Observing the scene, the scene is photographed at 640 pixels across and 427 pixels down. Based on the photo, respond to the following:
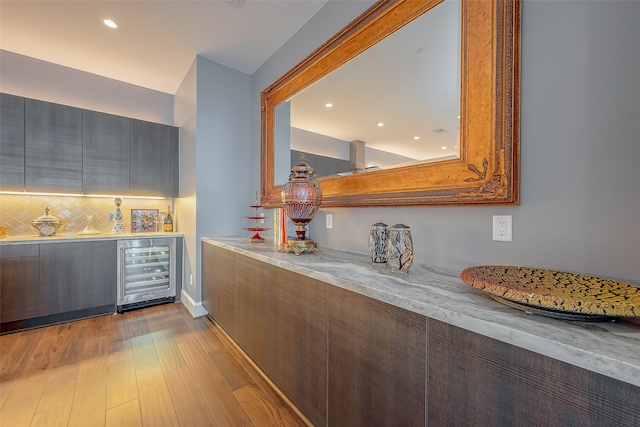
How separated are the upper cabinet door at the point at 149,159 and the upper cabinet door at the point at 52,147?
0.49 metres

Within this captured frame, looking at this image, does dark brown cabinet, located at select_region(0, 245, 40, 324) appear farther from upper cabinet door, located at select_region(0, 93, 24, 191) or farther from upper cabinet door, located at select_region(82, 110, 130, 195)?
upper cabinet door, located at select_region(82, 110, 130, 195)

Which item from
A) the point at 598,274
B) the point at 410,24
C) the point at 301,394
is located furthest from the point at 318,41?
the point at 301,394

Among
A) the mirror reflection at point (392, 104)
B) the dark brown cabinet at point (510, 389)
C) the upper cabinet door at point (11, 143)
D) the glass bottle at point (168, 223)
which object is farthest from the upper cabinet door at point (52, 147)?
the dark brown cabinet at point (510, 389)

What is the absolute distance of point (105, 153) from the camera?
3027 mm

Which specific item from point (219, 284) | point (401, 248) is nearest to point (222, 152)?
point (219, 284)

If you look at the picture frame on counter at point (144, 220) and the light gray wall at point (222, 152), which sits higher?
the light gray wall at point (222, 152)

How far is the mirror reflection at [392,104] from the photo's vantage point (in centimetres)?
132

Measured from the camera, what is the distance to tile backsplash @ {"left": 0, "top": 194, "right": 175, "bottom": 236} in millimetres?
2818

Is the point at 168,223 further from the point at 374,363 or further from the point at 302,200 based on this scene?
the point at 374,363

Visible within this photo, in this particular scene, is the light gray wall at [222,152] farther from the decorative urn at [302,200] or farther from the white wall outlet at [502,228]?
the white wall outlet at [502,228]

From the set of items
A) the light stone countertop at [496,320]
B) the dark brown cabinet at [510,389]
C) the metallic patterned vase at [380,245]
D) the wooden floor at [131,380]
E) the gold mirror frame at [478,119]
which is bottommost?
the wooden floor at [131,380]

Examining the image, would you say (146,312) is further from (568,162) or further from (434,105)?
(568,162)

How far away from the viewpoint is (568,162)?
3.17ft

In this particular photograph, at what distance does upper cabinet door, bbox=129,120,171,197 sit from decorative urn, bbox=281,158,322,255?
2.42 meters
